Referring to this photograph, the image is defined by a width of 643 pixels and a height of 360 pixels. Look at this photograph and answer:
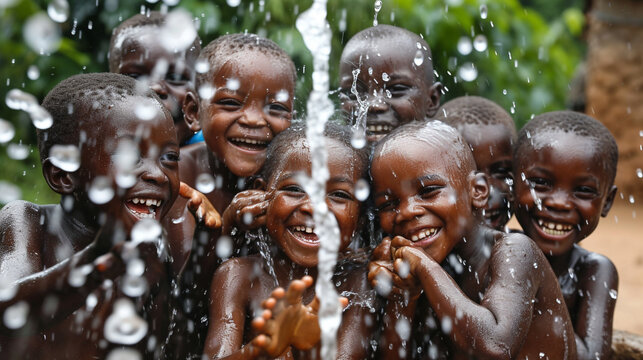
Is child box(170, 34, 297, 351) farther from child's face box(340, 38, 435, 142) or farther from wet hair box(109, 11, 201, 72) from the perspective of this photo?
wet hair box(109, 11, 201, 72)

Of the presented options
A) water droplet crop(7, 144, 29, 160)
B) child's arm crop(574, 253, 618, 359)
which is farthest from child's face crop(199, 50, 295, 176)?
water droplet crop(7, 144, 29, 160)

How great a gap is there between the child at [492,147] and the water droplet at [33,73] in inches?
128

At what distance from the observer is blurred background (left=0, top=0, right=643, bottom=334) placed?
5.61 meters

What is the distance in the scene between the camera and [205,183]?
11.3 feet

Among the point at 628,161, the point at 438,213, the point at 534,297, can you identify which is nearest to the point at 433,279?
the point at 438,213

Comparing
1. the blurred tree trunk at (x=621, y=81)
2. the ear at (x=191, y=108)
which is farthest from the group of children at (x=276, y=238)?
the blurred tree trunk at (x=621, y=81)

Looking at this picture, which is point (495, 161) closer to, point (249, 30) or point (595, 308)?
point (595, 308)

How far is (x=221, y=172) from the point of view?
348 centimetres

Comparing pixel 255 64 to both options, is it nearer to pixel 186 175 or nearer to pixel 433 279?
pixel 186 175

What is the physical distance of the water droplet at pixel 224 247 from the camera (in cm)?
292

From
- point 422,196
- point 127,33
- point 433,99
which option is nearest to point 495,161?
point 433,99

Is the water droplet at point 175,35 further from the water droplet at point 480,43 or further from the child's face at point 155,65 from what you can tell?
the water droplet at point 480,43

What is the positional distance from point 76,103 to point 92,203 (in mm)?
333

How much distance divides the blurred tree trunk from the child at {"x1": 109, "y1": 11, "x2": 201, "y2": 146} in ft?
19.4
